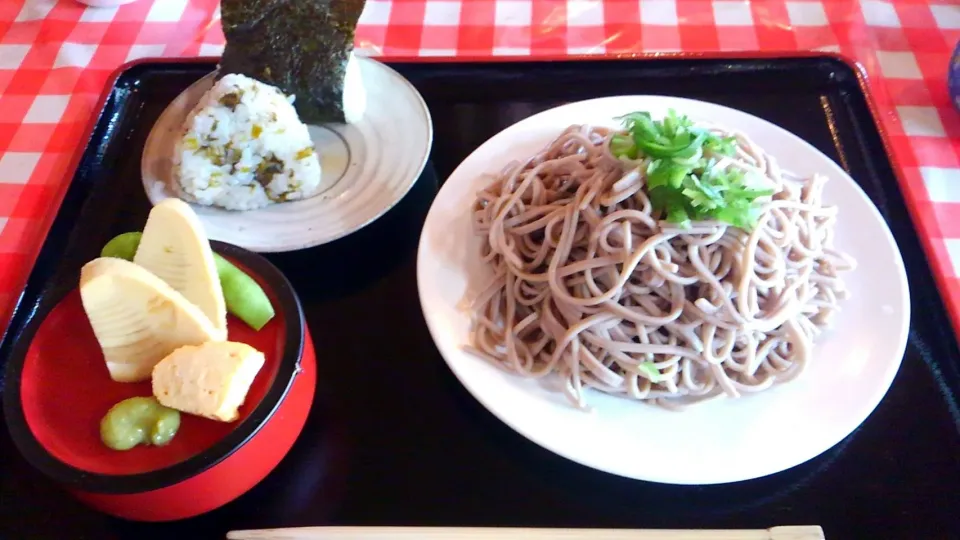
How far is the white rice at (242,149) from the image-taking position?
1.38 m

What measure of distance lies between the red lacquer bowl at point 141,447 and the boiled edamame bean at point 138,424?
12 millimetres

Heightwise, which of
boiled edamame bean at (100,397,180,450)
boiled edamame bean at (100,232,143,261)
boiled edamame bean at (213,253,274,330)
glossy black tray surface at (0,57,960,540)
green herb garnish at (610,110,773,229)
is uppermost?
green herb garnish at (610,110,773,229)

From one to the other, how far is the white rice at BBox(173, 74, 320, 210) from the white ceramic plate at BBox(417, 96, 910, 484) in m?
0.32

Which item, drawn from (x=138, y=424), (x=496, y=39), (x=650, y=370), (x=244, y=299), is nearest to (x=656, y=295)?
(x=650, y=370)

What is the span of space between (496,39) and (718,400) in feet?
4.12

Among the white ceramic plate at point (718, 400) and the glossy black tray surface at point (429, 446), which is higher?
the white ceramic plate at point (718, 400)

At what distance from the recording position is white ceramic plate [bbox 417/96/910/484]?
3.52 ft

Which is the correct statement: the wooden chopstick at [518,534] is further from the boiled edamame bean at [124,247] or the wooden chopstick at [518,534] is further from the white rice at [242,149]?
the white rice at [242,149]

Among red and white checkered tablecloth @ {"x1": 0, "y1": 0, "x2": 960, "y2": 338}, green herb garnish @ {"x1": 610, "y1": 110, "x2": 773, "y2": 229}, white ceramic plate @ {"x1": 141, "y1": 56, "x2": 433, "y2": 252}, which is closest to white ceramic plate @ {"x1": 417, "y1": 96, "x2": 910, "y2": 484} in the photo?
white ceramic plate @ {"x1": 141, "y1": 56, "x2": 433, "y2": 252}

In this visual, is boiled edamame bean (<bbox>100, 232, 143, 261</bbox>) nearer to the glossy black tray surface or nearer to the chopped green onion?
the glossy black tray surface

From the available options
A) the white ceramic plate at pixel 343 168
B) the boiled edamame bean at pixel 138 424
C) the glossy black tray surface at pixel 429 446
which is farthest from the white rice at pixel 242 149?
the boiled edamame bean at pixel 138 424

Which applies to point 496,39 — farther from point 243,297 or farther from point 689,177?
point 243,297

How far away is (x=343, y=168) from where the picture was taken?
1572 millimetres

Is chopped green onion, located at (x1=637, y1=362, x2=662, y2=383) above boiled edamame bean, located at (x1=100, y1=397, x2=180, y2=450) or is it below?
below
